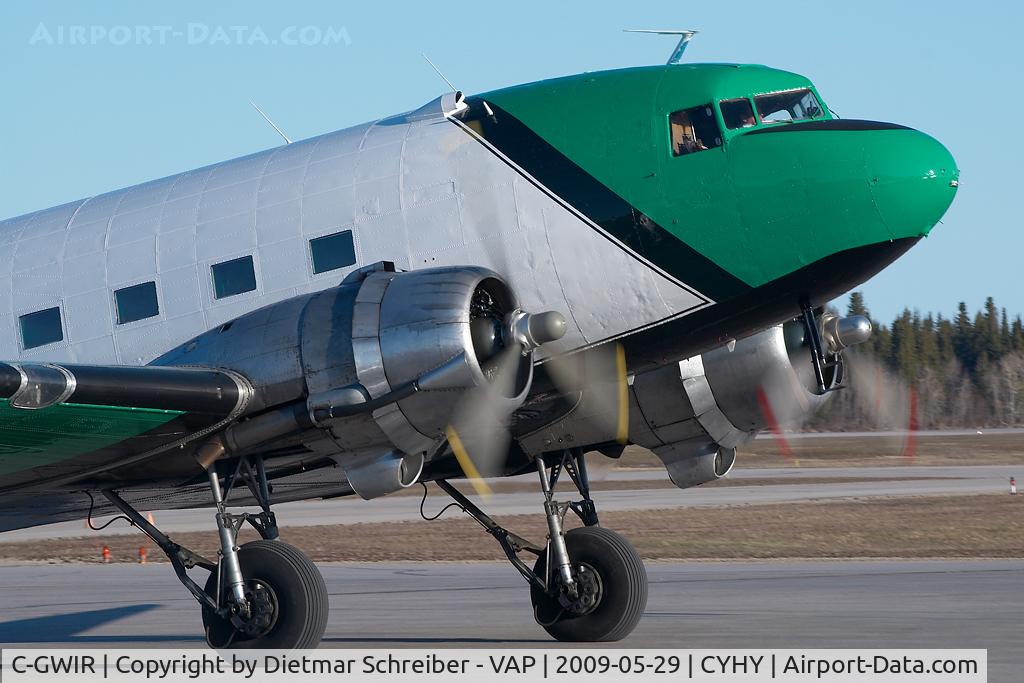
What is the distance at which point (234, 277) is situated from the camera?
1157cm

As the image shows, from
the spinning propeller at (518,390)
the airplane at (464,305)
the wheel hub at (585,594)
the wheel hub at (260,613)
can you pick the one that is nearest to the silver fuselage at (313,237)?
the airplane at (464,305)

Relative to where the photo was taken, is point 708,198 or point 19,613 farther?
point 19,613

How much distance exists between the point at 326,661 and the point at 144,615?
280 inches

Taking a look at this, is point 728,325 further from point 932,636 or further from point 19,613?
point 19,613

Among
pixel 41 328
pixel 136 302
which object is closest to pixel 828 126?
pixel 136 302

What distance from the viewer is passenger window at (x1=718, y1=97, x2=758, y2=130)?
34.9 feet

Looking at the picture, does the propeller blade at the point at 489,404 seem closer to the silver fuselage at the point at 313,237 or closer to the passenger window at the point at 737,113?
the silver fuselage at the point at 313,237

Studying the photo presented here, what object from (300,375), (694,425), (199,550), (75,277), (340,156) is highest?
(340,156)

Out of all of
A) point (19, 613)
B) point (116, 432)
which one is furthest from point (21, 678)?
point (19, 613)

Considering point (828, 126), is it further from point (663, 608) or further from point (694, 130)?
point (663, 608)

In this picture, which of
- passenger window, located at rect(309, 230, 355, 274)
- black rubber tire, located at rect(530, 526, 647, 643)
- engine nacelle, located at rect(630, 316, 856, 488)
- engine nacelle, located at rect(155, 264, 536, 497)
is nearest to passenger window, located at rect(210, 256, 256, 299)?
passenger window, located at rect(309, 230, 355, 274)

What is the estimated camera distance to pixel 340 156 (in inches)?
465

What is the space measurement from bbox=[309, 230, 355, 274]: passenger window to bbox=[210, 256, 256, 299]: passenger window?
0.66 meters

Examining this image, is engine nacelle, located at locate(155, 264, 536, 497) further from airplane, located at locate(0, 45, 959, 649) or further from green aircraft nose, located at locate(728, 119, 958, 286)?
green aircraft nose, located at locate(728, 119, 958, 286)
